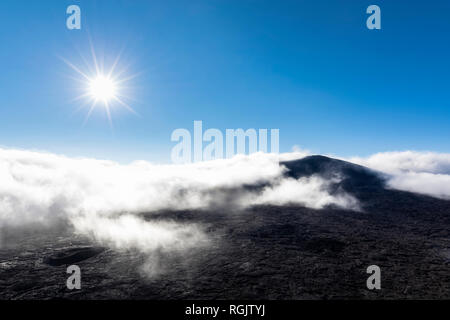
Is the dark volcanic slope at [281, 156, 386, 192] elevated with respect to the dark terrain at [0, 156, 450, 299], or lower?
elevated

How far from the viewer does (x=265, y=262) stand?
22391 mm

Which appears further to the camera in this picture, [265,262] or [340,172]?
[340,172]

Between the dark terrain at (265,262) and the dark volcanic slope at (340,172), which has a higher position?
the dark volcanic slope at (340,172)

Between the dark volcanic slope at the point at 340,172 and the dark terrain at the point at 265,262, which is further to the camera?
the dark volcanic slope at the point at 340,172

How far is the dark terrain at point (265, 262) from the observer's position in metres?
17.2

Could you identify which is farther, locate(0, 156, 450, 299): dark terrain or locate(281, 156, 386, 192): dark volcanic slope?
locate(281, 156, 386, 192): dark volcanic slope

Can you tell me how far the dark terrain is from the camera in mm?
17219

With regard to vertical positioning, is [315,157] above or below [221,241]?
above

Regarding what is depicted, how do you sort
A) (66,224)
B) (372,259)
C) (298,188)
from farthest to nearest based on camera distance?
1. (298,188)
2. (66,224)
3. (372,259)
